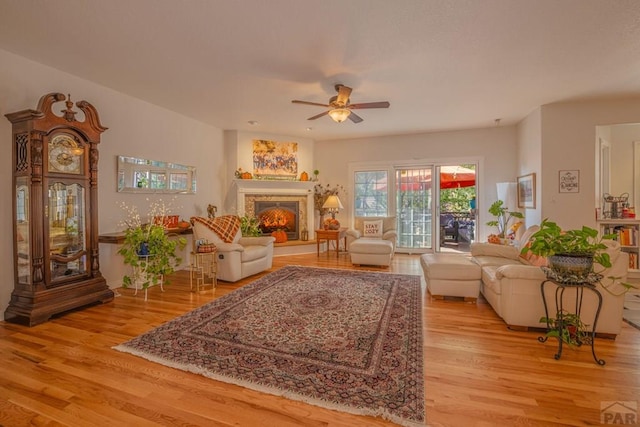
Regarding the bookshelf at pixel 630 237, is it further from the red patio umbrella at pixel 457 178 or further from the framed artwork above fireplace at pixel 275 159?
the framed artwork above fireplace at pixel 275 159

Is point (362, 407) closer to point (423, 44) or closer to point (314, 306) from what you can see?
point (314, 306)

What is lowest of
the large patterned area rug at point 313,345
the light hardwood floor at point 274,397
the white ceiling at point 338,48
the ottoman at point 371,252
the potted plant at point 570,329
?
the light hardwood floor at point 274,397

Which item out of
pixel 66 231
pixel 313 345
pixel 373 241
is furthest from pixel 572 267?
pixel 66 231

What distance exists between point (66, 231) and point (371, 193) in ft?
18.5

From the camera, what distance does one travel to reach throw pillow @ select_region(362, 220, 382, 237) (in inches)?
238

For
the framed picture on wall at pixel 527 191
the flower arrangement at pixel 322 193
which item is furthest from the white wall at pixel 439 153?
the framed picture on wall at pixel 527 191

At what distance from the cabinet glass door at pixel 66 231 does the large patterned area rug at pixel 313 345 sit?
4.72 feet

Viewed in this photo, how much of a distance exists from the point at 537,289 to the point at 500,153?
4.37 meters

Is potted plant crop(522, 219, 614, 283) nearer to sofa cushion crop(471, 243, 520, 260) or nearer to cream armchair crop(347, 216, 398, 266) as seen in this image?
sofa cushion crop(471, 243, 520, 260)

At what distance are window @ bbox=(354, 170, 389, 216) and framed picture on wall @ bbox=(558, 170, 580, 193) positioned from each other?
322 centimetres

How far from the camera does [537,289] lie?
8.71 feet

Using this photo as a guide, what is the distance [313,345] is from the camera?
7.90 ft

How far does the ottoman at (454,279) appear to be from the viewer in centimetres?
346

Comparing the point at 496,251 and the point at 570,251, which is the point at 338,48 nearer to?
the point at 570,251
